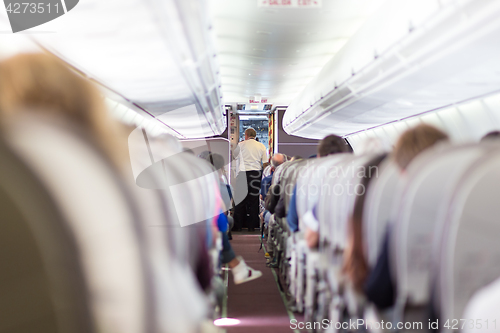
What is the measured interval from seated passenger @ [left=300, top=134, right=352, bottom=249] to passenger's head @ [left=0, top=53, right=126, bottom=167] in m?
2.18

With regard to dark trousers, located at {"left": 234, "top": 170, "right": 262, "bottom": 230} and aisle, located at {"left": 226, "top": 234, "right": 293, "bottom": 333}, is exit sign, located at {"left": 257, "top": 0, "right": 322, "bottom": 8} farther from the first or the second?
dark trousers, located at {"left": 234, "top": 170, "right": 262, "bottom": 230}

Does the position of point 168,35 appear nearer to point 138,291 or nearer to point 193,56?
point 193,56

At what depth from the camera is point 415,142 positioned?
1.68 m

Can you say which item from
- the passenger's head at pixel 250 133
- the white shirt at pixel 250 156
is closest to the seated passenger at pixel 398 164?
the white shirt at pixel 250 156

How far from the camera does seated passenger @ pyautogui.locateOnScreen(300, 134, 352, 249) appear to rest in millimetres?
2805

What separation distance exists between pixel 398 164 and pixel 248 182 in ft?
23.8

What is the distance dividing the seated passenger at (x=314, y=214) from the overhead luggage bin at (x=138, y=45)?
1.41 metres

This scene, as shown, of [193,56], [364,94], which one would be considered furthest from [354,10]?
[193,56]

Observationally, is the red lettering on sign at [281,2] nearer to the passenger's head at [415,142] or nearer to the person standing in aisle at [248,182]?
the passenger's head at [415,142]

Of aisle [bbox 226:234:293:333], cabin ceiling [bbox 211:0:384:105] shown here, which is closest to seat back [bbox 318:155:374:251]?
aisle [bbox 226:234:293:333]

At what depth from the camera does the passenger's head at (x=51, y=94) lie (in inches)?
28.7

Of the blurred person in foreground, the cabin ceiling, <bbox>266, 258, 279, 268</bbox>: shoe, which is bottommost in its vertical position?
<bbox>266, 258, 279, 268</bbox>: shoe

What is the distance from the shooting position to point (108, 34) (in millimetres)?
2461

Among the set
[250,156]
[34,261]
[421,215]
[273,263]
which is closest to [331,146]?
[421,215]
